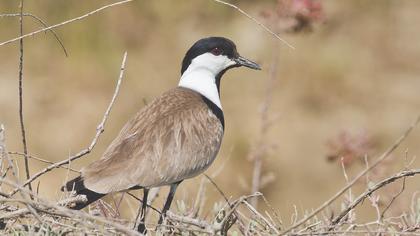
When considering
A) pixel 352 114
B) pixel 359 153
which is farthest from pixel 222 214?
pixel 352 114

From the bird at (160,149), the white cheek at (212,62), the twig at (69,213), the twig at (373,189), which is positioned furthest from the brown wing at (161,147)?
the twig at (373,189)

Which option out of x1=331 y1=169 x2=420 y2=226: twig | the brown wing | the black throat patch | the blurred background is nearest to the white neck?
the black throat patch

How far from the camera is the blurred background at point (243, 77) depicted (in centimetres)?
815

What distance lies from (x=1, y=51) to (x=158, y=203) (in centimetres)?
265

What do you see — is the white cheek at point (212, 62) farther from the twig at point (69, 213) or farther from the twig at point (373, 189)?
the twig at point (69, 213)

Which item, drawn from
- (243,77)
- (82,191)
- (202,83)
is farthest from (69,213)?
(243,77)

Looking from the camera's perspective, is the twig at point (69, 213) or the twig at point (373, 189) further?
the twig at point (373, 189)

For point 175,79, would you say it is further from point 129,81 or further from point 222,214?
point 222,214

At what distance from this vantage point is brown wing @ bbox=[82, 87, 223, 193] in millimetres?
4379

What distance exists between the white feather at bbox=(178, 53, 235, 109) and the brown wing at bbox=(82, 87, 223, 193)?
296 mm

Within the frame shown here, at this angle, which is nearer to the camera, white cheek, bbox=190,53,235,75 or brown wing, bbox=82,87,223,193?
brown wing, bbox=82,87,223,193

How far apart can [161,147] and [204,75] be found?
0.91m

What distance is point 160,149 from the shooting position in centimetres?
460

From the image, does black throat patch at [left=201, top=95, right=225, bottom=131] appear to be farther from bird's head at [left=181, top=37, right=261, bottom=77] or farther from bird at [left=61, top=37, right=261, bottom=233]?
bird's head at [left=181, top=37, right=261, bottom=77]
